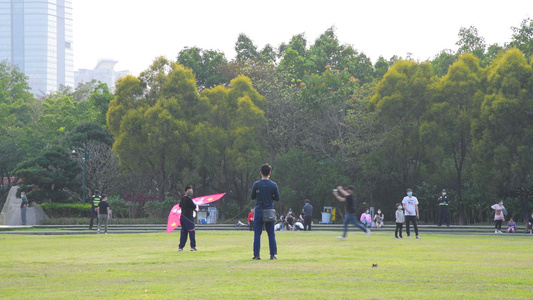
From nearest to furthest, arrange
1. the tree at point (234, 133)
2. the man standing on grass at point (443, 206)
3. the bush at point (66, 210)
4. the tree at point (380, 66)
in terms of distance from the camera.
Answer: the man standing on grass at point (443, 206) → the tree at point (234, 133) → the bush at point (66, 210) → the tree at point (380, 66)

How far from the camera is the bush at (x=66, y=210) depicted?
4375 centimetres

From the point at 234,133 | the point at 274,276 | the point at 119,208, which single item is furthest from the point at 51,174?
the point at 274,276

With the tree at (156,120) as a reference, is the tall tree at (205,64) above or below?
above

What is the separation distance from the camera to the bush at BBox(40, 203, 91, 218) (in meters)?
43.8

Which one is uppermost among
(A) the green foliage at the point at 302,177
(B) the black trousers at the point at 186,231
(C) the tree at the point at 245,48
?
(C) the tree at the point at 245,48

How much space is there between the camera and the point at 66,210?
4409cm

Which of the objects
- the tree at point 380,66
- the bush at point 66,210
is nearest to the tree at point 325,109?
the tree at point 380,66

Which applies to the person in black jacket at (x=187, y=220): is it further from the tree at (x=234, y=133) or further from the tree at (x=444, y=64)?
the tree at (x=444, y=64)

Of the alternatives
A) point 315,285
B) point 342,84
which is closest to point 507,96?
point 342,84

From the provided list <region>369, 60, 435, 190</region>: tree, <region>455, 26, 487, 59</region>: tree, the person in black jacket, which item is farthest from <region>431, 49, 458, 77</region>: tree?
the person in black jacket

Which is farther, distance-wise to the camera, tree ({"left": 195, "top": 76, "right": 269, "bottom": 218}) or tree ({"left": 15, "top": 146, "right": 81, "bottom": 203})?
tree ({"left": 15, "top": 146, "right": 81, "bottom": 203})

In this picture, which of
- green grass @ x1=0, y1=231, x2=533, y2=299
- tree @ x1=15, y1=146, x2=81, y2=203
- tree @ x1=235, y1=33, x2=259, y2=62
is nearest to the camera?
green grass @ x1=0, y1=231, x2=533, y2=299

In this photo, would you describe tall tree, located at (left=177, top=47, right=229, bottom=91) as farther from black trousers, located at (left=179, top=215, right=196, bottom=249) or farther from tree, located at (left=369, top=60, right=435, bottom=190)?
black trousers, located at (left=179, top=215, right=196, bottom=249)

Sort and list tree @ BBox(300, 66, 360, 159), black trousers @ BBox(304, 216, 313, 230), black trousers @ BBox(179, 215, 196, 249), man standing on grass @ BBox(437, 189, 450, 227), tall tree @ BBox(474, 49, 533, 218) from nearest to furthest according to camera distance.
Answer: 1. black trousers @ BBox(179, 215, 196, 249)
2. black trousers @ BBox(304, 216, 313, 230)
3. tall tree @ BBox(474, 49, 533, 218)
4. man standing on grass @ BBox(437, 189, 450, 227)
5. tree @ BBox(300, 66, 360, 159)
